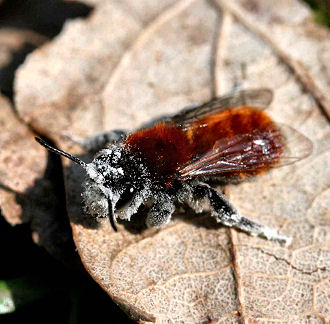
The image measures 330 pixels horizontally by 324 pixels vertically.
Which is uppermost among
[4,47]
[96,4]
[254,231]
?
[96,4]

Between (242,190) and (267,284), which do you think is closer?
(267,284)

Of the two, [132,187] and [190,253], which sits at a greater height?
[132,187]

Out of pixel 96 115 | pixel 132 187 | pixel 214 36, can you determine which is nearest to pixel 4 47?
pixel 96 115

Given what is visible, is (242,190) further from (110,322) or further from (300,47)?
(300,47)

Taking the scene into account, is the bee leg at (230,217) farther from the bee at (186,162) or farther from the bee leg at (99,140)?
the bee leg at (99,140)

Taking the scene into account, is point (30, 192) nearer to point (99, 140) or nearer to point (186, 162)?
point (99, 140)

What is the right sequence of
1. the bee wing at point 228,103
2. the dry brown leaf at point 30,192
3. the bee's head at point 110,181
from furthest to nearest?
the bee wing at point 228,103, the dry brown leaf at point 30,192, the bee's head at point 110,181

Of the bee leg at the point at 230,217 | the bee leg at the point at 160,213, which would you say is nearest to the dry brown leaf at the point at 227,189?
the bee leg at the point at 230,217
